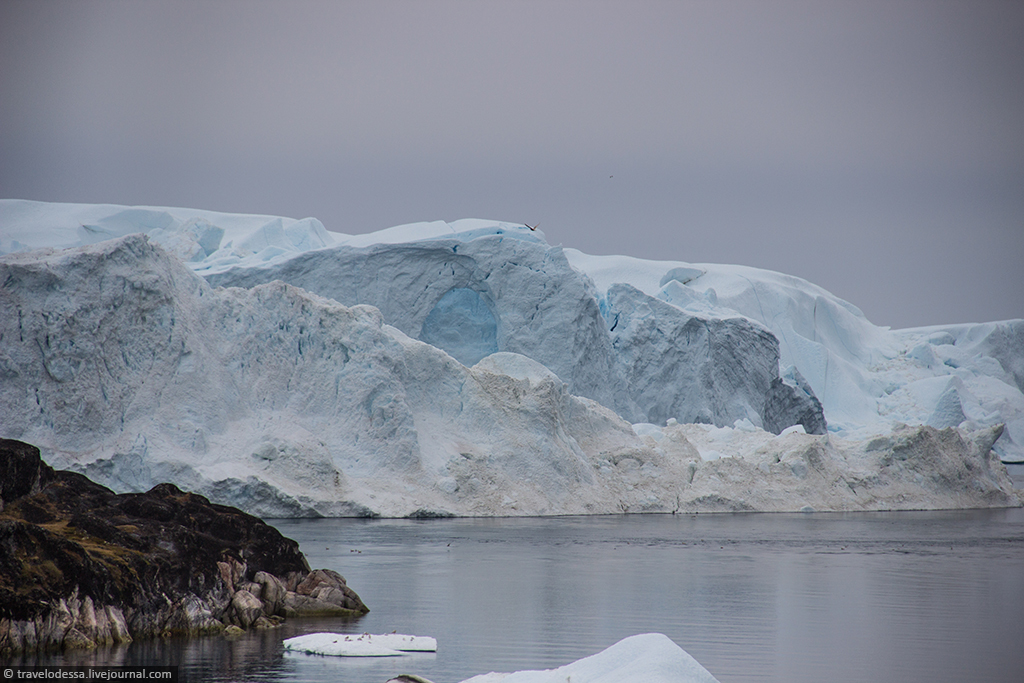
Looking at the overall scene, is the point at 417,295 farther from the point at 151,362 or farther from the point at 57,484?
the point at 57,484

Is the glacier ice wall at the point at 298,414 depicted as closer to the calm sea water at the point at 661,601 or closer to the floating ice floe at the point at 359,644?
the calm sea water at the point at 661,601

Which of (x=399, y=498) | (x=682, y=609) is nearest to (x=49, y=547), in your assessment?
(x=682, y=609)

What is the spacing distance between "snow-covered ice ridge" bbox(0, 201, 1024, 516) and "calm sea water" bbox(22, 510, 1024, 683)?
139 centimetres

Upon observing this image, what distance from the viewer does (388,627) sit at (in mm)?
A: 9766

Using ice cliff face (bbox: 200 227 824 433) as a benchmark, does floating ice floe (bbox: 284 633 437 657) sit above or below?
below

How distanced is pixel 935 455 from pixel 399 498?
1415 cm

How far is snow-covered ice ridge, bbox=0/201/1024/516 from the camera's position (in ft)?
64.4

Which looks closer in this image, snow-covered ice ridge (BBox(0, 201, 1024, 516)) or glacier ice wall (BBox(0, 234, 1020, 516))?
glacier ice wall (BBox(0, 234, 1020, 516))

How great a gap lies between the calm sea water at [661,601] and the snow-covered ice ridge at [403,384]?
139 centimetres

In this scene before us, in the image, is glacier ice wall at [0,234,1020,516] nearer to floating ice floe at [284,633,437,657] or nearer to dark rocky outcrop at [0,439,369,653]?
dark rocky outcrop at [0,439,369,653]

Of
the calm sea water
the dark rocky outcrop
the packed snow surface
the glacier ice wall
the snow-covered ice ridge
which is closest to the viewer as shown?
the packed snow surface

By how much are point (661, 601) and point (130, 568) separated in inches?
230

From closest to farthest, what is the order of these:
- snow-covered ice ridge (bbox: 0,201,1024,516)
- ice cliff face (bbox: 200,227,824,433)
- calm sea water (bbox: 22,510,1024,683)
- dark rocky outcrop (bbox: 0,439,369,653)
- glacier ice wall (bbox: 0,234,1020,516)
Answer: dark rocky outcrop (bbox: 0,439,369,653)
calm sea water (bbox: 22,510,1024,683)
glacier ice wall (bbox: 0,234,1020,516)
snow-covered ice ridge (bbox: 0,201,1024,516)
ice cliff face (bbox: 200,227,824,433)

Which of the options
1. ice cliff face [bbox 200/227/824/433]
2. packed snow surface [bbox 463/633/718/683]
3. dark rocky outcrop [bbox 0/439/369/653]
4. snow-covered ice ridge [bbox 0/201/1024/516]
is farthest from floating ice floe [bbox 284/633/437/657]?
ice cliff face [bbox 200/227/824/433]
